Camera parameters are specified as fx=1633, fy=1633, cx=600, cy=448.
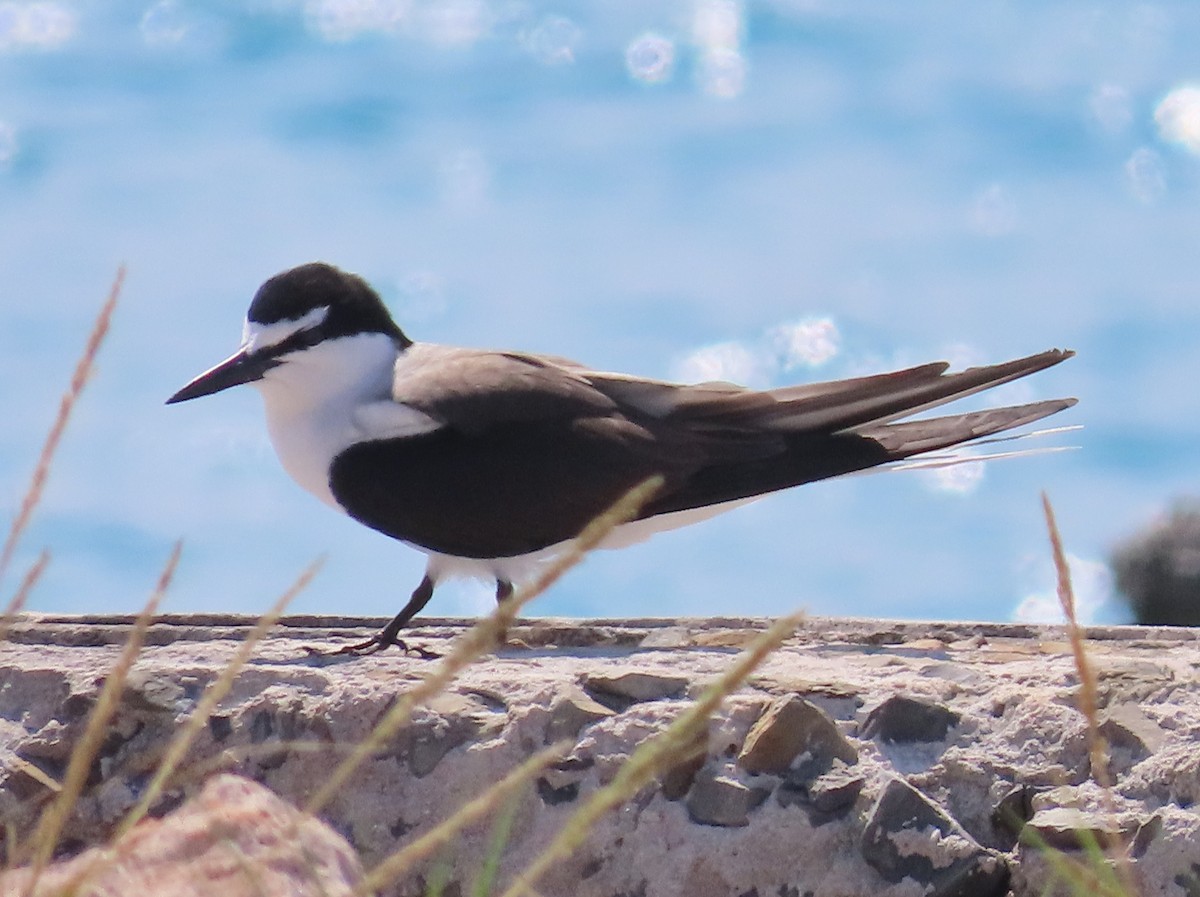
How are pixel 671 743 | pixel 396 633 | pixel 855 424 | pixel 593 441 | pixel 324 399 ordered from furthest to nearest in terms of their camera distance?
pixel 324 399
pixel 855 424
pixel 593 441
pixel 396 633
pixel 671 743

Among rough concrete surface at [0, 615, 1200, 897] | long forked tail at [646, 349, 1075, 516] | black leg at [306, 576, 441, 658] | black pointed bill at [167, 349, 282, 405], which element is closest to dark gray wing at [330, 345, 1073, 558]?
long forked tail at [646, 349, 1075, 516]

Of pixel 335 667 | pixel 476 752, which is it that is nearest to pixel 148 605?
pixel 476 752

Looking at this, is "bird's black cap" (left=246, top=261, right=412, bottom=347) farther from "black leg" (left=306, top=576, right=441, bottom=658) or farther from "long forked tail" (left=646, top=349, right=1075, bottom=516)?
"long forked tail" (left=646, top=349, right=1075, bottom=516)

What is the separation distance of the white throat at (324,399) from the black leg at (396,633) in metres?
0.39

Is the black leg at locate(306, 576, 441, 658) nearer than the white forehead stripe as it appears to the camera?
Yes

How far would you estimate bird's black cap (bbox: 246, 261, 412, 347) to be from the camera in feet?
14.9

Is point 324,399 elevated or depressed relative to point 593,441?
elevated

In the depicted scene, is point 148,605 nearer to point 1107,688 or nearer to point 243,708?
point 243,708

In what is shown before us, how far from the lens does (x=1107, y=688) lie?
3.18m

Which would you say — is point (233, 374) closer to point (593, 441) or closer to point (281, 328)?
point (281, 328)

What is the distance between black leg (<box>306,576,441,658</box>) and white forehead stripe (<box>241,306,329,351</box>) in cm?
81

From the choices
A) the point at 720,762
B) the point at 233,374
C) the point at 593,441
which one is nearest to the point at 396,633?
the point at 593,441

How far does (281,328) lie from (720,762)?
2.10 metres

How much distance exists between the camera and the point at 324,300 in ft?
15.1
